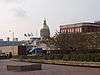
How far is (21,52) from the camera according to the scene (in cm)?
6831

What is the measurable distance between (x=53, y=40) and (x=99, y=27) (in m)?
50.8

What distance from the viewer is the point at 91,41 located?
6091 cm

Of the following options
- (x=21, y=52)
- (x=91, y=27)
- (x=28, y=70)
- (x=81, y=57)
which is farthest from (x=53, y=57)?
(x=91, y=27)

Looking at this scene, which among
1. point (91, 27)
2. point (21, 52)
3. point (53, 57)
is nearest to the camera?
point (53, 57)

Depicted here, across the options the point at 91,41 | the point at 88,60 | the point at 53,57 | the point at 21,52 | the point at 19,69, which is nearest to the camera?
the point at 19,69

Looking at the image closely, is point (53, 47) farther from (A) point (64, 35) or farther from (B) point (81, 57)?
(B) point (81, 57)

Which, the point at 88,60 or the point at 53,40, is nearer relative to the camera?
the point at 88,60

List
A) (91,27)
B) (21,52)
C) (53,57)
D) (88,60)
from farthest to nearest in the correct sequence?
(91,27) < (21,52) < (53,57) < (88,60)

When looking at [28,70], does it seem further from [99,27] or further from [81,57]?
[99,27]

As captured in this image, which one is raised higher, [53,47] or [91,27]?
[91,27]

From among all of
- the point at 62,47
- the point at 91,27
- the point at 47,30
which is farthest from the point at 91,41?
the point at 47,30

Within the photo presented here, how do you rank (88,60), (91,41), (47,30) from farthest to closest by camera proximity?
(47,30)
(91,41)
(88,60)

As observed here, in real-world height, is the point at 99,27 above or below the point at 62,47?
above

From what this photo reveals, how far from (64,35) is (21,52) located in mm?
11244
